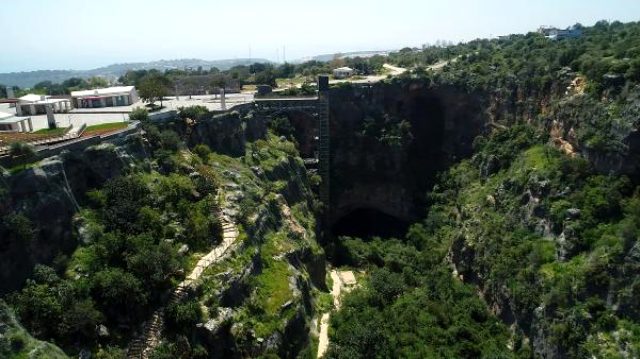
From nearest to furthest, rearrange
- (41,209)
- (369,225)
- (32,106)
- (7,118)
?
1. (41,209)
2. (7,118)
3. (32,106)
4. (369,225)

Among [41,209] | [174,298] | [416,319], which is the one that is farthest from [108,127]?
[416,319]

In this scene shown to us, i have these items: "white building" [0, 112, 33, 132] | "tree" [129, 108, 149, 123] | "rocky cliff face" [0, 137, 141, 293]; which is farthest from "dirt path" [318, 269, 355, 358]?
"white building" [0, 112, 33, 132]

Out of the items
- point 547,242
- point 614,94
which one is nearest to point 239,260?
point 547,242

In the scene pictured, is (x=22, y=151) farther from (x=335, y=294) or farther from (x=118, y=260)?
(x=335, y=294)

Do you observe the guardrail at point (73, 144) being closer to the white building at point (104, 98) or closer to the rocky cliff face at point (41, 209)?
the rocky cliff face at point (41, 209)

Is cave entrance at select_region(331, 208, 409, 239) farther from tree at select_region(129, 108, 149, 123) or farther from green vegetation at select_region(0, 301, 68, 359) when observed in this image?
green vegetation at select_region(0, 301, 68, 359)

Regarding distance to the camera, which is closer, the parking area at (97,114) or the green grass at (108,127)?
the green grass at (108,127)

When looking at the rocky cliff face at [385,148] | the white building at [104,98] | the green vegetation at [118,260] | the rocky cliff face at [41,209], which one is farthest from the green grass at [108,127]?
the rocky cliff face at [385,148]
